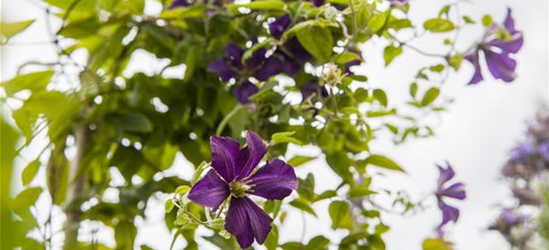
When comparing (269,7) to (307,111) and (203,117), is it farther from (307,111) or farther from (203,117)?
(203,117)

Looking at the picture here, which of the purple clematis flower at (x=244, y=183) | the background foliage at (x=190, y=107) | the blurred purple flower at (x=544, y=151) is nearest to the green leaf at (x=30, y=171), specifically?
the background foliage at (x=190, y=107)

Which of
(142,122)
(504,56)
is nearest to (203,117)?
(142,122)

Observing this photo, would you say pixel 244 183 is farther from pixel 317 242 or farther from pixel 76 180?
pixel 76 180

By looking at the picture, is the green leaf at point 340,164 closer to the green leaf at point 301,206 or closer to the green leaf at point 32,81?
the green leaf at point 301,206

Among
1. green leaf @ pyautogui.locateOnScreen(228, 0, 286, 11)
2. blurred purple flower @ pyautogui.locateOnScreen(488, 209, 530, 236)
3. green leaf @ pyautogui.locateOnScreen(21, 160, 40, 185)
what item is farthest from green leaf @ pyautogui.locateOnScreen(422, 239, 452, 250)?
blurred purple flower @ pyautogui.locateOnScreen(488, 209, 530, 236)

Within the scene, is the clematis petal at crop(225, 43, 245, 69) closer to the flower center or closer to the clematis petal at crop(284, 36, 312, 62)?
the clematis petal at crop(284, 36, 312, 62)

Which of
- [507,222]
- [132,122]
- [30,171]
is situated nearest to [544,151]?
[507,222]
